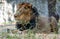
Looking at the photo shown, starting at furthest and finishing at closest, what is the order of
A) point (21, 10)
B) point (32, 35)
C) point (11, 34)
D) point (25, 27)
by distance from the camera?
point (21, 10)
point (25, 27)
point (11, 34)
point (32, 35)

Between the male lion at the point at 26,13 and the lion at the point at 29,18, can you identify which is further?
the male lion at the point at 26,13

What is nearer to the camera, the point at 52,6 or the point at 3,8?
the point at 52,6

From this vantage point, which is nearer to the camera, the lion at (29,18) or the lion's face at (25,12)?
the lion at (29,18)

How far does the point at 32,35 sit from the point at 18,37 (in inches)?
7.5

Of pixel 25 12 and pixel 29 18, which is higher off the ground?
pixel 25 12

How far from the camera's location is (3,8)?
6.80m

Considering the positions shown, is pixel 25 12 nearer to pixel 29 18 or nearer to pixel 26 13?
pixel 26 13

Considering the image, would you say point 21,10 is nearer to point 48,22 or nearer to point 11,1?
point 48,22

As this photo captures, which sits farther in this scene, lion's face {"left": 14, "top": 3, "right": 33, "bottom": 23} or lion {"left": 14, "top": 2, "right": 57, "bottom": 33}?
lion's face {"left": 14, "top": 3, "right": 33, "bottom": 23}

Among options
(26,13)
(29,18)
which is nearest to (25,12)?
(26,13)

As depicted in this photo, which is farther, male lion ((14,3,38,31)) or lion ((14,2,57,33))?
male lion ((14,3,38,31))

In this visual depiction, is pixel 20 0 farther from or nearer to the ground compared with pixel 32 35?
farther from the ground

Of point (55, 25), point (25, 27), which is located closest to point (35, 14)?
point (55, 25)

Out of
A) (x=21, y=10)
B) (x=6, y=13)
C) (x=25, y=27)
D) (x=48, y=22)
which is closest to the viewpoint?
(x=25, y=27)
